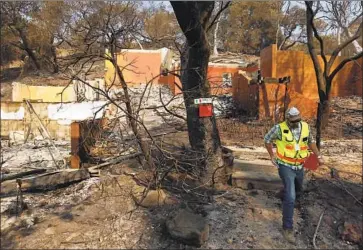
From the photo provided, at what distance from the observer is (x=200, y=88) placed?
6156 millimetres

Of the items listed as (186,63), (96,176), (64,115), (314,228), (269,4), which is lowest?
(314,228)

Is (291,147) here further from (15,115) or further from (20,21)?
(20,21)

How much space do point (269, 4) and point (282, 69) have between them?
20.9m

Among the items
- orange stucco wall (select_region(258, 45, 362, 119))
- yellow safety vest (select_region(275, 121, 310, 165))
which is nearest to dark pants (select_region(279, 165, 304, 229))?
yellow safety vest (select_region(275, 121, 310, 165))

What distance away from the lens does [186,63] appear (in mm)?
6324

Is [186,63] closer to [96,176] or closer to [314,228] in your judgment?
[96,176]

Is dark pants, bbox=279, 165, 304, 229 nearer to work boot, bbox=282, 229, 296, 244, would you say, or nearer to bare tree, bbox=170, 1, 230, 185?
work boot, bbox=282, 229, 296, 244

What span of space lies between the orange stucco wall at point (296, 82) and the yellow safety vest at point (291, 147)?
859 centimetres

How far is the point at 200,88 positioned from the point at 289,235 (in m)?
2.74

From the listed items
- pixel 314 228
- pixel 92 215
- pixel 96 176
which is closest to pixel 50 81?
pixel 96 176

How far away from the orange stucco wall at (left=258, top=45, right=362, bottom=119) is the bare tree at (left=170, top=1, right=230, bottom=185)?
7.45 m

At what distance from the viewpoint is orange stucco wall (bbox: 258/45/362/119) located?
13.8 meters

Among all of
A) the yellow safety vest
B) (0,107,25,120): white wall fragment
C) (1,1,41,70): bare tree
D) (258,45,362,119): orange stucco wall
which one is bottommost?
the yellow safety vest

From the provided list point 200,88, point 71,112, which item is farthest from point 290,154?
point 71,112
